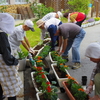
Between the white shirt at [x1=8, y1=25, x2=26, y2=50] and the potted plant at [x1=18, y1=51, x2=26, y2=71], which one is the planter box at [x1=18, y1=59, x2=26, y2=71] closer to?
the potted plant at [x1=18, y1=51, x2=26, y2=71]

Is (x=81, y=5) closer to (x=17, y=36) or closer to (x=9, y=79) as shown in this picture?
(x=17, y=36)

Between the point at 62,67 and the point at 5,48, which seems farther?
the point at 62,67

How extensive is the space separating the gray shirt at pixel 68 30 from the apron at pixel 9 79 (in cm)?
198

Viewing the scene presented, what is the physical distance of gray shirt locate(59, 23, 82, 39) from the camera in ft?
13.9

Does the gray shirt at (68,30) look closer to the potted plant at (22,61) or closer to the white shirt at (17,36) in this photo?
the white shirt at (17,36)

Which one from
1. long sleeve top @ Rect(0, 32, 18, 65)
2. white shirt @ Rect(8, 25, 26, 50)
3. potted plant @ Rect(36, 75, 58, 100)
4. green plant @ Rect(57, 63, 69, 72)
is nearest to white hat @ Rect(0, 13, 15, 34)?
long sleeve top @ Rect(0, 32, 18, 65)

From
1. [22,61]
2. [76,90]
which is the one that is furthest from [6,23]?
[22,61]

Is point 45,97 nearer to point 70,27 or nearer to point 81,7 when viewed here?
point 70,27

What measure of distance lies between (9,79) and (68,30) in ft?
7.56

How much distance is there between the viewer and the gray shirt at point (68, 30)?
13.9ft

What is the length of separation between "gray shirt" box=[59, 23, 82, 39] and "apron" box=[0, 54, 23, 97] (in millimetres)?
1983

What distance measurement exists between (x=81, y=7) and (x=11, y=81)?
11468mm

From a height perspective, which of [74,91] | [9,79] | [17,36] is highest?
[17,36]

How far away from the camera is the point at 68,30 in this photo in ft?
14.4
